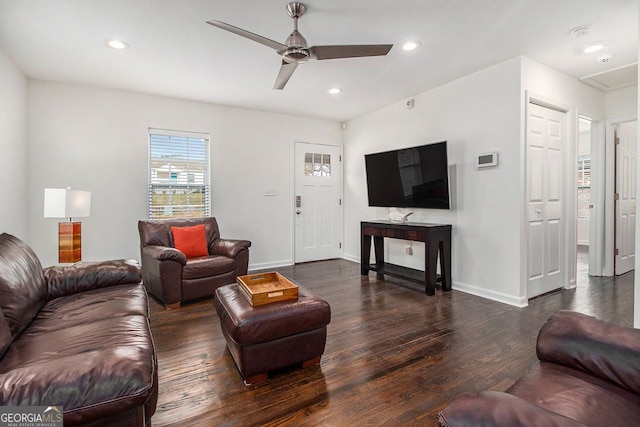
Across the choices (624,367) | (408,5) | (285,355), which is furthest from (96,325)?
(408,5)

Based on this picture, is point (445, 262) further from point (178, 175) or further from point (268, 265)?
point (178, 175)

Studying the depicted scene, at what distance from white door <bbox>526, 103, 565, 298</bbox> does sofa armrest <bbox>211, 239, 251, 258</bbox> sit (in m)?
3.22

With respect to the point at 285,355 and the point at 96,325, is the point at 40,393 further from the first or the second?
the point at 285,355

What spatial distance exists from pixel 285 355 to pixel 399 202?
9.65 ft

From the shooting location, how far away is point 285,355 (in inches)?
76.9

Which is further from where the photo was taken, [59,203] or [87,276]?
[59,203]

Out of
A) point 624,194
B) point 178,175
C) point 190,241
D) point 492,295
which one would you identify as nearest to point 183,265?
point 190,241

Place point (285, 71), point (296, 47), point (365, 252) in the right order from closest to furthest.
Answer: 1. point (296, 47)
2. point (285, 71)
3. point (365, 252)

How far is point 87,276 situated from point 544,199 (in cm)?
448

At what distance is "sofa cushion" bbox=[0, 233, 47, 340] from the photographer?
5.09 feet

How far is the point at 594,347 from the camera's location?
46.4 inches

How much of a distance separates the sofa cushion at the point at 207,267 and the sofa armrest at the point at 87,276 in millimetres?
746

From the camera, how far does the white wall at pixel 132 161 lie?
3699 mm

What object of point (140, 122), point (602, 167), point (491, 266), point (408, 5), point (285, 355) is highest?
point (408, 5)
